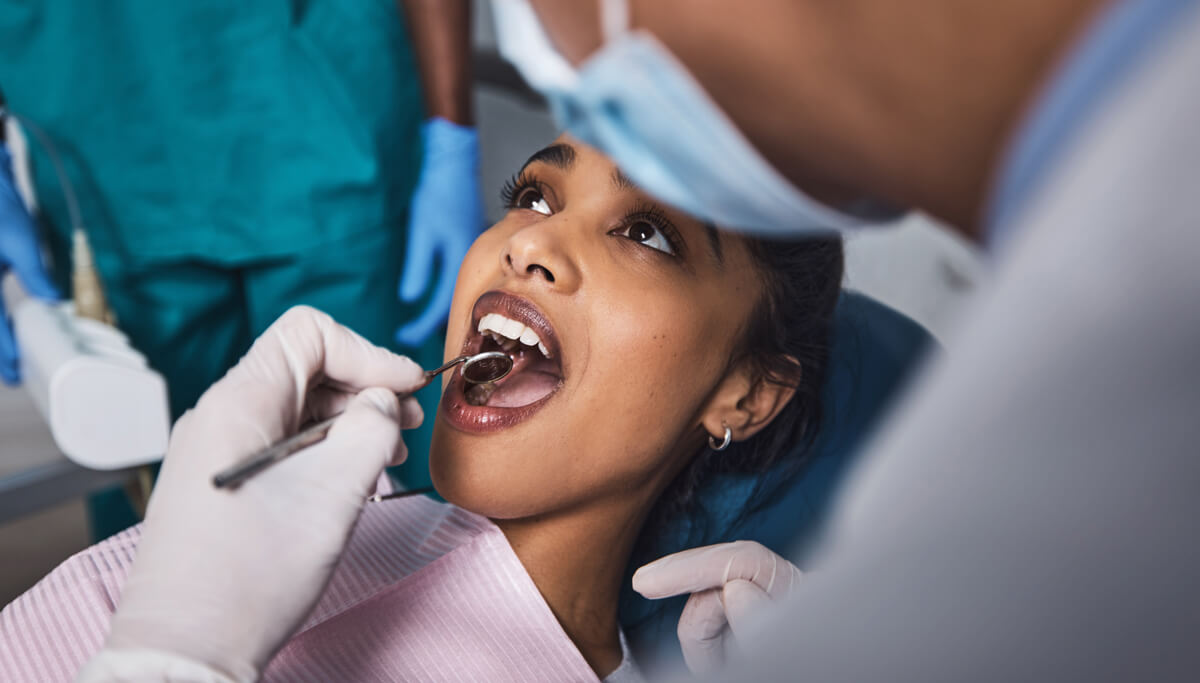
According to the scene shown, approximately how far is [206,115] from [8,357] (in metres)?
0.48

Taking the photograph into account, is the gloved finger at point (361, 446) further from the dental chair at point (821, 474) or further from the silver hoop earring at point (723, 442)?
the dental chair at point (821, 474)

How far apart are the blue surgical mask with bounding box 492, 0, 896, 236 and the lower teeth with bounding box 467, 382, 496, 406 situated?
423 mm

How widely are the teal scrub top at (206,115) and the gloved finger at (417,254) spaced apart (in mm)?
98

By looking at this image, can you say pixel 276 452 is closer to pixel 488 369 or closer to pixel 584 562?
pixel 488 369

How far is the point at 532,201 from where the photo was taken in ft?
3.36

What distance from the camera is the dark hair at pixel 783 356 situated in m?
0.98

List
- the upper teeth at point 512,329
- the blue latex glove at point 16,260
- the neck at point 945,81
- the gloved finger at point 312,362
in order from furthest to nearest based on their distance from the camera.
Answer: the blue latex glove at point 16,260 < the upper teeth at point 512,329 < the gloved finger at point 312,362 < the neck at point 945,81

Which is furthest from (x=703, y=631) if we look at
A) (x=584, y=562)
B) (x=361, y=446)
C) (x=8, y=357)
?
(x=8, y=357)

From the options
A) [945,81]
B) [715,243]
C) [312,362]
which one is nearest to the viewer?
[945,81]

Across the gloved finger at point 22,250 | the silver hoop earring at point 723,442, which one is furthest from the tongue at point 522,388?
the gloved finger at point 22,250

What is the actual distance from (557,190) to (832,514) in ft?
1.84

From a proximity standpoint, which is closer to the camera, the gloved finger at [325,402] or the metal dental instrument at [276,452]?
the metal dental instrument at [276,452]

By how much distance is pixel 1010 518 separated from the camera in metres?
0.34

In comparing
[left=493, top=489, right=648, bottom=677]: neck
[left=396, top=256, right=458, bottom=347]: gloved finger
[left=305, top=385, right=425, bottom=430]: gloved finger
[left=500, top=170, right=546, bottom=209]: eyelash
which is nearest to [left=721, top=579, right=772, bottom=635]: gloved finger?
[left=493, top=489, right=648, bottom=677]: neck
